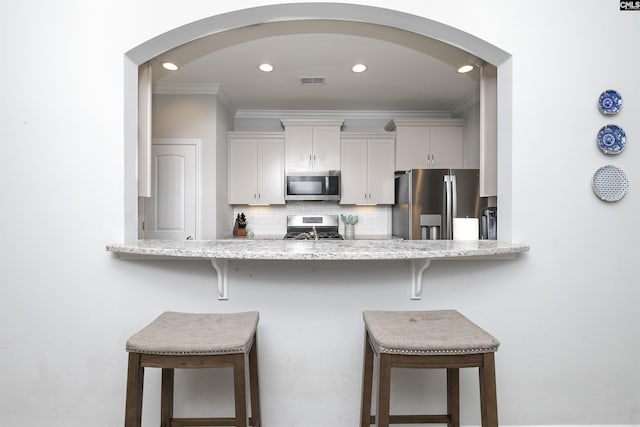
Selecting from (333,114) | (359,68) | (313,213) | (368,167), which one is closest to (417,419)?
(359,68)

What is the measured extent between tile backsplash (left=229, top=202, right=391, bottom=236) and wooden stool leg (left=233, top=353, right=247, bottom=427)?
359 cm

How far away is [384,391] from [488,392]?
1.14 feet

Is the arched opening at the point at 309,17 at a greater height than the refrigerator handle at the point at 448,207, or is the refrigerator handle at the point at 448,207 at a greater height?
the arched opening at the point at 309,17

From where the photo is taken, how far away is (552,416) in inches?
66.8

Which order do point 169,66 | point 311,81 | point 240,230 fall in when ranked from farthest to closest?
point 240,230 → point 311,81 → point 169,66

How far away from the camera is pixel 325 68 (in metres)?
3.22

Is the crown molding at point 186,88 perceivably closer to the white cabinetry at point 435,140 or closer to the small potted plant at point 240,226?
the small potted plant at point 240,226

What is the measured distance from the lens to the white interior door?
3781 mm

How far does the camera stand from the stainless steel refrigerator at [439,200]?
3.66 metres

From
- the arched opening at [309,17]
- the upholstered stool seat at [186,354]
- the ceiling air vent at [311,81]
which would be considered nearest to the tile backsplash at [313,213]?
Result: the ceiling air vent at [311,81]

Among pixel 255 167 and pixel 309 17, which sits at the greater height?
pixel 309 17

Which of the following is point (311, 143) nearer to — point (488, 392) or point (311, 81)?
point (311, 81)

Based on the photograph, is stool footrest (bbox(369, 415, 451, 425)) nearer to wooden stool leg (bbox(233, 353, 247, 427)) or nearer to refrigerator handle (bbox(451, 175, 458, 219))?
wooden stool leg (bbox(233, 353, 247, 427))

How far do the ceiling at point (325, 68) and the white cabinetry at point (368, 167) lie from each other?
1.42 ft
